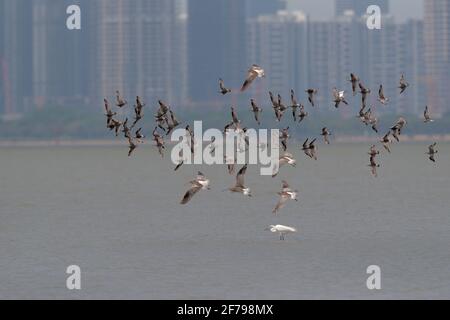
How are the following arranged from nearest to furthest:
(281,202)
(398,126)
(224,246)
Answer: (398,126) → (281,202) → (224,246)

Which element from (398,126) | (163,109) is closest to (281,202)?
(398,126)

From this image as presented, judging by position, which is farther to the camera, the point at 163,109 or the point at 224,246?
the point at 224,246

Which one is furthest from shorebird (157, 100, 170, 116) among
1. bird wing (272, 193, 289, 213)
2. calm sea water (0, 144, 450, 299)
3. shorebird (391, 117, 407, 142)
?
shorebird (391, 117, 407, 142)

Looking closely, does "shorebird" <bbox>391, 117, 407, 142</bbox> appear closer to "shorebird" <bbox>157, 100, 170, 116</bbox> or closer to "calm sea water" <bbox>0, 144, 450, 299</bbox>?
"calm sea water" <bbox>0, 144, 450, 299</bbox>

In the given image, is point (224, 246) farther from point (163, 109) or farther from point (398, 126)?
point (398, 126)

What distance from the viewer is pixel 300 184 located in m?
177

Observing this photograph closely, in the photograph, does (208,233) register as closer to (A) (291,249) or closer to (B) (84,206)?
(A) (291,249)

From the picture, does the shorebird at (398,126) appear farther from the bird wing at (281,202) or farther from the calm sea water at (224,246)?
the calm sea water at (224,246)

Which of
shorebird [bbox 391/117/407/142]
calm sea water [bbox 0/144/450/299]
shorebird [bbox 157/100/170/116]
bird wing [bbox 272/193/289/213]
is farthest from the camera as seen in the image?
calm sea water [bbox 0/144/450/299]

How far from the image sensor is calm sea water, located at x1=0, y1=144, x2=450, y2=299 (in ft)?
202

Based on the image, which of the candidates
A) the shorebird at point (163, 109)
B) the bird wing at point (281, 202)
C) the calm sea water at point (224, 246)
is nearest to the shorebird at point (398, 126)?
the bird wing at point (281, 202)

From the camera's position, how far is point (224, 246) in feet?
267

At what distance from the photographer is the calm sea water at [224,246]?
61.6m

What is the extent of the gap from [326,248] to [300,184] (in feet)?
322
